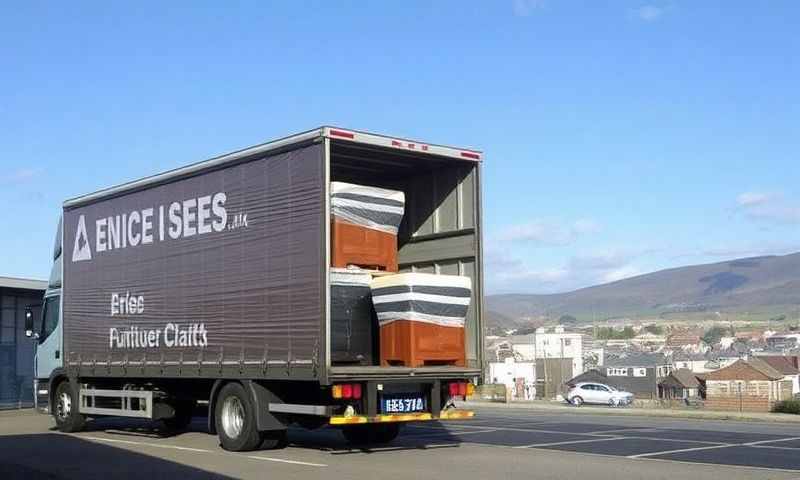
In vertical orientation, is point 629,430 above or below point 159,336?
below

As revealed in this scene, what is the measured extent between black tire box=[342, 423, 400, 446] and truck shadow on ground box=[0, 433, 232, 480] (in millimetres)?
3462

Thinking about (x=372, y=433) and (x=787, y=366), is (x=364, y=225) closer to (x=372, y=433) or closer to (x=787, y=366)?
(x=372, y=433)

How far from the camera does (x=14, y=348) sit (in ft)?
118

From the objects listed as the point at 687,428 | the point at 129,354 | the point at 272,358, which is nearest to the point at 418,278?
the point at 272,358

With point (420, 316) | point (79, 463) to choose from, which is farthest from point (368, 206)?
point (79, 463)

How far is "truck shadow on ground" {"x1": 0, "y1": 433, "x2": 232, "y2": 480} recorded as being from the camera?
12.8 m

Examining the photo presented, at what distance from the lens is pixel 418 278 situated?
46.2 feet

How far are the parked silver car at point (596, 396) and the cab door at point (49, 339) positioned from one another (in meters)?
37.4

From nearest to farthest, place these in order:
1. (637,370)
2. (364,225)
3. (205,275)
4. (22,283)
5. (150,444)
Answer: (364,225) → (205,275) → (150,444) → (22,283) → (637,370)

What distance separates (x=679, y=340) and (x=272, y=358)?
190945 mm

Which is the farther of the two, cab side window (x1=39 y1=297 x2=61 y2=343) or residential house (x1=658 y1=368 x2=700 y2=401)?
residential house (x1=658 y1=368 x2=700 y2=401)

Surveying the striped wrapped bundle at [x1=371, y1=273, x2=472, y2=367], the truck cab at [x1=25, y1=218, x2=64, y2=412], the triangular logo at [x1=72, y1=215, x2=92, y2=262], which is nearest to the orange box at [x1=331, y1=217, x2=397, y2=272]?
the striped wrapped bundle at [x1=371, y1=273, x2=472, y2=367]

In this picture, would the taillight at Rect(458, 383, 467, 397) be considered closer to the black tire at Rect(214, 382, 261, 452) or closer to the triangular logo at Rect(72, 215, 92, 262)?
the black tire at Rect(214, 382, 261, 452)

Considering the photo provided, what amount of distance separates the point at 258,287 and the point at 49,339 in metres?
8.27
